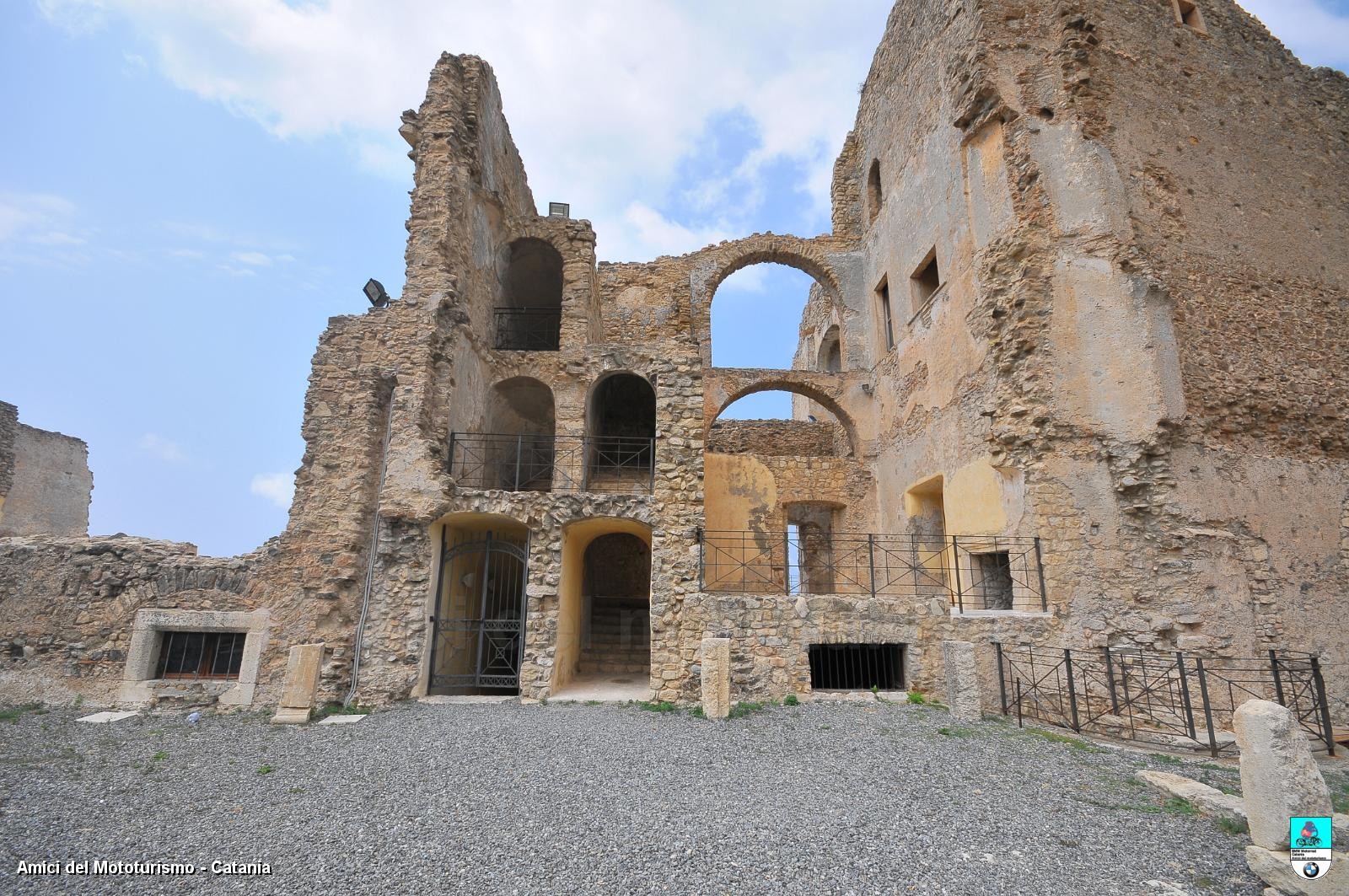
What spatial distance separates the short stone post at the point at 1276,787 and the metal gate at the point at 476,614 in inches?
324

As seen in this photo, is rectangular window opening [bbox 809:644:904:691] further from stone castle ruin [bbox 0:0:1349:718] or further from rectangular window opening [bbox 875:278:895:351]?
rectangular window opening [bbox 875:278:895:351]

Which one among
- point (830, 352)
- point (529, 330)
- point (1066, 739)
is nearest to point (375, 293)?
point (529, 330)

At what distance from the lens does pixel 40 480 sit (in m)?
15.5

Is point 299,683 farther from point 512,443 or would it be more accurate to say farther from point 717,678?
point 512,443

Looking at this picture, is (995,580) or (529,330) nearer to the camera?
(995,580)

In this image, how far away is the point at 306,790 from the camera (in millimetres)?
5191

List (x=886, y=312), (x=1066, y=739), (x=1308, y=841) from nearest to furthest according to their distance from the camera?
1. (x=1308, y=841)
2. (x=1066, y=739)
3. (x=886, y=312)

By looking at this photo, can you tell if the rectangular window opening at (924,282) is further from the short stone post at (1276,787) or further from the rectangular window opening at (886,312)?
the short stone post at (1276,787)

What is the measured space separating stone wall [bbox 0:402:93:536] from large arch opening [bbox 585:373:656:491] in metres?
13.6

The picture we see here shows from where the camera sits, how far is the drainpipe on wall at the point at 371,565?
8.77m

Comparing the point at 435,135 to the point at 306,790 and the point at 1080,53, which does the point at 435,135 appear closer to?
the point at 306,790

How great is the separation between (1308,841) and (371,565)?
10177mm

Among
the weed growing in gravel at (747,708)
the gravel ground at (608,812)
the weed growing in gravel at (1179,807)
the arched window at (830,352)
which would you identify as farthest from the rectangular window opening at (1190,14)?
the weed growing in gravel at (747,708)

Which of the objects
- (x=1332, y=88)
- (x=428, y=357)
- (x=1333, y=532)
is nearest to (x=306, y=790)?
(x=428, y=357)
